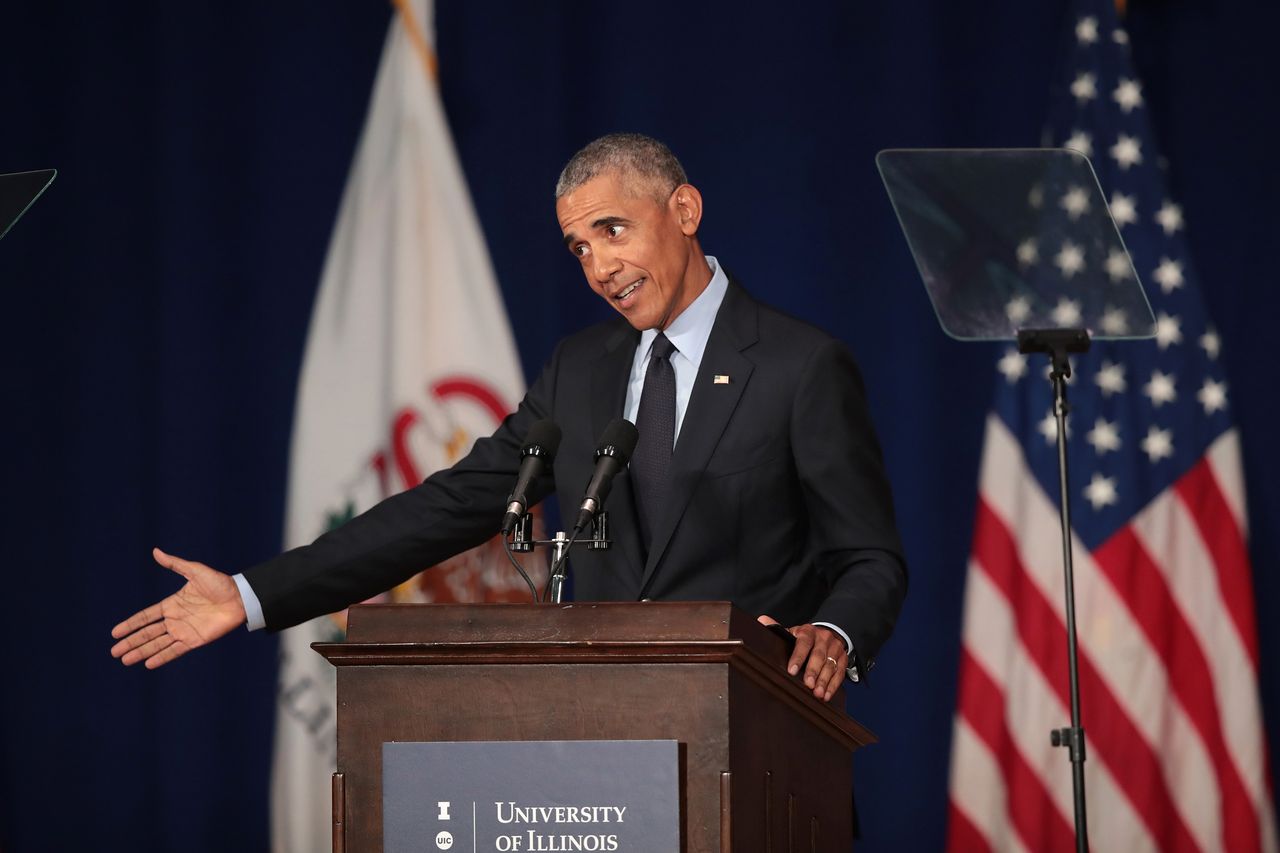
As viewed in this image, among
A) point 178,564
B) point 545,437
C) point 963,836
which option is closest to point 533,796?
point 545,437

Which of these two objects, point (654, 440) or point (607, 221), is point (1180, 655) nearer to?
point (654, 440)

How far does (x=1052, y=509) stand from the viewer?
15.4 ft

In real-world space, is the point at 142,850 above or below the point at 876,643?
below

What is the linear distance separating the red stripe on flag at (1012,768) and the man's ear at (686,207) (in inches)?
83.0

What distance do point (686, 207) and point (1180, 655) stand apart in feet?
7.72

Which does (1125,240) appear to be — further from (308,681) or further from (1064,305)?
(308,681)

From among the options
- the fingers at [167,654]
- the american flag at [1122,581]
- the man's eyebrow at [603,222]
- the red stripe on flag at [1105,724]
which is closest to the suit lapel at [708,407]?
the man's eyebrow at [603,222]

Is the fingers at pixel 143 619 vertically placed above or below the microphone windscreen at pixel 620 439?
below

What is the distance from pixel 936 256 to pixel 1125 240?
57 centimetres

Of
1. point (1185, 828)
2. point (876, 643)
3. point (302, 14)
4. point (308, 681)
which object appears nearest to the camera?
point (876, 643)

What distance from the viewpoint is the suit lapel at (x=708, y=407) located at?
8.66ft

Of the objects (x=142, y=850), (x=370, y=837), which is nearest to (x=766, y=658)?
(x=370, y=837)

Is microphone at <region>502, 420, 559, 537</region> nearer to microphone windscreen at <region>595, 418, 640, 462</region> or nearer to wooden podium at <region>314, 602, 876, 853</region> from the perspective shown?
microphone windscreen at <region>595, 418, 640, 462</region>

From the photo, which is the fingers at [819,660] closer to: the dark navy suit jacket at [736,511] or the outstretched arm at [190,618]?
the dark navy suit jacket at [736,511]
